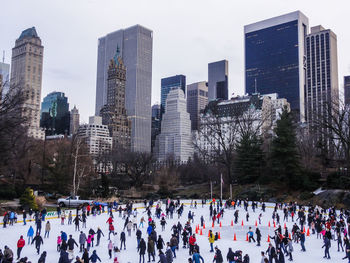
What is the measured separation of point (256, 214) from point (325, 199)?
462 inches

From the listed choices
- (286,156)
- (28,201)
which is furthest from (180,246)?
(286,156)

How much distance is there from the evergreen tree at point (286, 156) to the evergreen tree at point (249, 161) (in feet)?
16.1

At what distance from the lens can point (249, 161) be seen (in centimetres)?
6147

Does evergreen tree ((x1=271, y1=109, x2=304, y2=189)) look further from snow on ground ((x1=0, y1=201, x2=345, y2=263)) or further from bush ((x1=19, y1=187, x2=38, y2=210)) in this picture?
bush ((x1=19, y1=187, x2=38, y2=210))

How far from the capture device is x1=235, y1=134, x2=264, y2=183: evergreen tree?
61.1m

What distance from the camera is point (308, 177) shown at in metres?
52.7

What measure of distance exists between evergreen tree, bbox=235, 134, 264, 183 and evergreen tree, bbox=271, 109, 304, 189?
16.1ft

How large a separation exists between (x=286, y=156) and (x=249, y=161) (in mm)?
8437

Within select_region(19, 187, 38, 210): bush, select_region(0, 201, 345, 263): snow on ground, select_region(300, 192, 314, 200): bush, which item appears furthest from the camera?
select_region(300, 192, 314, 200): bush

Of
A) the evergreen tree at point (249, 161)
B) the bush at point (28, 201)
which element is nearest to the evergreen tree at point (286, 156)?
the evergreen tree at point (249, 161)

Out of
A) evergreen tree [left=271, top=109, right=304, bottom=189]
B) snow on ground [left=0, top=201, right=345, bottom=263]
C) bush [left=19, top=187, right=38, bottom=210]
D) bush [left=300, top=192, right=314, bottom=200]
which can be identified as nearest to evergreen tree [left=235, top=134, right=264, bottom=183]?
evergreen tree [left=271, top=109, right=304, bottom=189]

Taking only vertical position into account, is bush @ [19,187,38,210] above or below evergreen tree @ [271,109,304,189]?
below

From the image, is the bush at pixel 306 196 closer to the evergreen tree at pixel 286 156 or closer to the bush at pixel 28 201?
the evergreen tree at pixel 286 156

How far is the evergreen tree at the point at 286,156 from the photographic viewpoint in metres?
53.0
